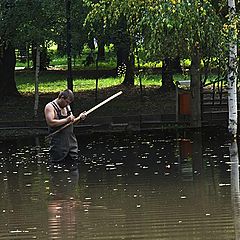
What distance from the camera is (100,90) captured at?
1350 inches

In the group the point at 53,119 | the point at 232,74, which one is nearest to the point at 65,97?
the point at 53,119

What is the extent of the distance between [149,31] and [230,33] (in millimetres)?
2133

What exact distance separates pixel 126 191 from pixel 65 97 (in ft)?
11.6

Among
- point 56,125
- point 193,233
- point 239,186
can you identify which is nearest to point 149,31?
point 56,125

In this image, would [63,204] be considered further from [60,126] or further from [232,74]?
[232,74]

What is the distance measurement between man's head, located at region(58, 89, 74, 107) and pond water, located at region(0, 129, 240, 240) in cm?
128

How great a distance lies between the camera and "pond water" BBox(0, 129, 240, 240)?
33.1 ft

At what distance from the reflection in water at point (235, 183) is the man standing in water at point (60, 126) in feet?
9.90

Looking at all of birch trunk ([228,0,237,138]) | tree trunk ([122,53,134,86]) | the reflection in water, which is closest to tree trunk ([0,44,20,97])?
tree trunk ([122,53,134,86])

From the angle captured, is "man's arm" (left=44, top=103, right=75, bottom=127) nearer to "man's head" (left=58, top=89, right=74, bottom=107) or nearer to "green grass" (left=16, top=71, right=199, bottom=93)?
"man's head" (left=58, top=89, right=74, bottom=107)

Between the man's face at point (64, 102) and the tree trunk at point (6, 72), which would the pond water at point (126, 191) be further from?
the tree trunk at point (6, 72)

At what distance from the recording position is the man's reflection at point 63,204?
33.3ft

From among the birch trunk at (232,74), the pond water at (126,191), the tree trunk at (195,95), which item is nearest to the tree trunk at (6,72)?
the tree trunk at (195,95)

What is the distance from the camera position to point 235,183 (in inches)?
543
